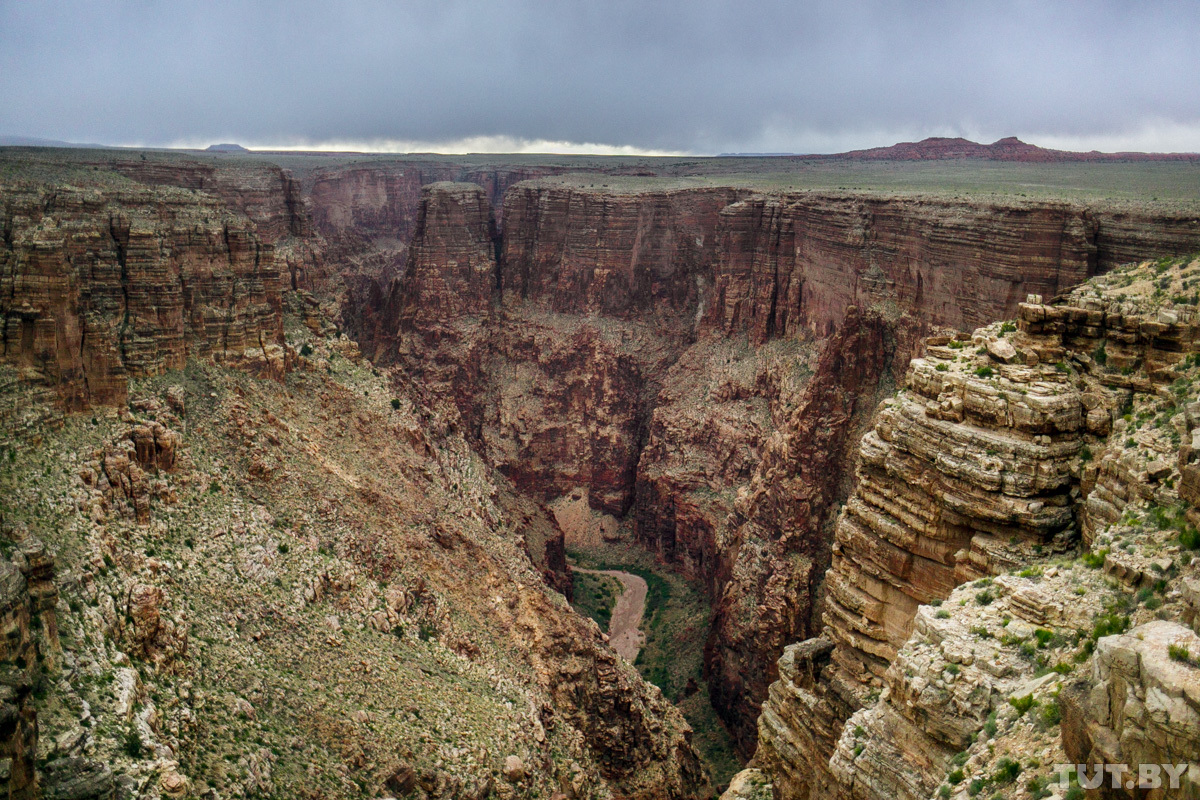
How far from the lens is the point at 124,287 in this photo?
122ft

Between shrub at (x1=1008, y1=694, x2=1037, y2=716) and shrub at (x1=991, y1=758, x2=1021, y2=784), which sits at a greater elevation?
shrub at (x1=1008, y1=694, x2=1037, y2=716)

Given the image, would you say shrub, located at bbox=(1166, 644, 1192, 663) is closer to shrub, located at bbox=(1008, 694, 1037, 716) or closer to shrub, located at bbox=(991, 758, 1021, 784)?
shrub, located at bbox=(991, 758, 1021, 784)

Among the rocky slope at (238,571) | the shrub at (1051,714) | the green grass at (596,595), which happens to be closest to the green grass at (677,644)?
the green grass at (596,595)

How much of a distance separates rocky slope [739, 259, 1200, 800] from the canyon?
10cm

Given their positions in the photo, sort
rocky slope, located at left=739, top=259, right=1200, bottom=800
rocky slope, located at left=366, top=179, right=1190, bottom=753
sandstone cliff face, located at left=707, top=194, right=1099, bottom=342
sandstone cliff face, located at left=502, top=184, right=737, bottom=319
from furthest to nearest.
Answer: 1. sandstone cliff face, located at left=502, top=184, right=737, bottom=319
2. rocky slope, located at left=366, top=179, right=1190, bottom=753
3. sandstone cliff face, located at left=707, top=194, right=1099, bottom=342
4. rocky slope, located at left=739, top=259, right=1200, bottom=800

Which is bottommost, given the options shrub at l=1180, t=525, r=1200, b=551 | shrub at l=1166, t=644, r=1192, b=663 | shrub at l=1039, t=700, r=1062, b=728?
shrub at l=1039, t=700, r=1062, b=728

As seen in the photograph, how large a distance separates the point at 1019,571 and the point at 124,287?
115 feet

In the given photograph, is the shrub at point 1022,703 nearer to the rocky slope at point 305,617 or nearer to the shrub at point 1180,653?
the shrub at point 1180,653

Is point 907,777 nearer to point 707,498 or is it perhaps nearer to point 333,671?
point 333,671

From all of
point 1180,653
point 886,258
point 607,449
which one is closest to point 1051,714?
point 1180,653

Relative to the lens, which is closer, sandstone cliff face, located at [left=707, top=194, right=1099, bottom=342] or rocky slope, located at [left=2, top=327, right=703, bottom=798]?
rocky slope, located at [left=2, top=327, right=703, bottom=798]

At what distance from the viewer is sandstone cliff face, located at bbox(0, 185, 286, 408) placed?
31.4m

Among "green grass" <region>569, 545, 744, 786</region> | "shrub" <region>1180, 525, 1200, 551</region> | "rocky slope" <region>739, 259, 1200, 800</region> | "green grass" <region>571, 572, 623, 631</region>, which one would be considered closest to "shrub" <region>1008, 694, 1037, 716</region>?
"rocky slope" <region>739, 259, 1200, 800</region>

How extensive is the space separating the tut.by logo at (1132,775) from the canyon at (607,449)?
305 mm
